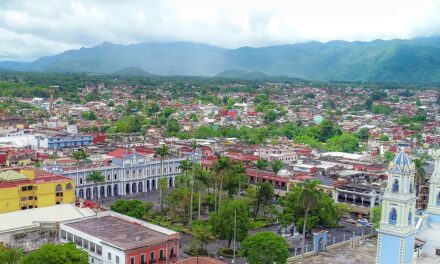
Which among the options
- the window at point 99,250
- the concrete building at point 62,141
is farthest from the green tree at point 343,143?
the window at point 99,250

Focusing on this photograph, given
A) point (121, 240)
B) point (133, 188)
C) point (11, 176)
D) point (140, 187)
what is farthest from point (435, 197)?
point (140, 187)

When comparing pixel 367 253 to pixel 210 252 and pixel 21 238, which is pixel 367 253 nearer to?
pixel 210 252

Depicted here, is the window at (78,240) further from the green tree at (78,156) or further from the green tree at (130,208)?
the green tree at (78,156)

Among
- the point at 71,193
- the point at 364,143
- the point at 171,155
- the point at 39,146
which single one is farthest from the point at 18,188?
the point at 364,143

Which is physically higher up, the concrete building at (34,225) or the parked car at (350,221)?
the concrete building at (34,225)

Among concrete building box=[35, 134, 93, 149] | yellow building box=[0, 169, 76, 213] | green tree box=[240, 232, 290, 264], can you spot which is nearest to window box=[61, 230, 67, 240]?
yellow building box=[0, 169, 76, 213]

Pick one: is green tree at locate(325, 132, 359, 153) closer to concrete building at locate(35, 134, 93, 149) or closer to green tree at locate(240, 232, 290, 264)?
concrete building at locate(35, 134, 93, 149)

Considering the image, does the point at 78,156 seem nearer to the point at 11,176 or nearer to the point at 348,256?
the point at 11,176
